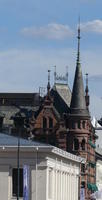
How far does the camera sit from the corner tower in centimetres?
16712

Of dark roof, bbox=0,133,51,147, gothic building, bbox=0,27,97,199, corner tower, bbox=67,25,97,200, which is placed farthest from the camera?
corner tower, bbox=67,25,97,200

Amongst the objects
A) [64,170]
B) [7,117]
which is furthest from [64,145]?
[64,170]

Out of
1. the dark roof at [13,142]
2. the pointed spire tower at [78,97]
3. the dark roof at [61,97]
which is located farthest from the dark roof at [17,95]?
the dark roof at [13,142]

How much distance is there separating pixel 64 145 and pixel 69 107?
6.65m

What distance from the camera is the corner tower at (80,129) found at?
167 meters

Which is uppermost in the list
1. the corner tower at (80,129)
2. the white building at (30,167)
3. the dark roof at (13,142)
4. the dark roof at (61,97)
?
the dark roof at (61,97)

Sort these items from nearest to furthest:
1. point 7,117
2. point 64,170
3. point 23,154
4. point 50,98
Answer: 1. point 23,154
2. point 64,170
3. point 50,98
4. point 7,117

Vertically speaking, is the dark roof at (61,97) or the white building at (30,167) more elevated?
the dark roof at (61,97)

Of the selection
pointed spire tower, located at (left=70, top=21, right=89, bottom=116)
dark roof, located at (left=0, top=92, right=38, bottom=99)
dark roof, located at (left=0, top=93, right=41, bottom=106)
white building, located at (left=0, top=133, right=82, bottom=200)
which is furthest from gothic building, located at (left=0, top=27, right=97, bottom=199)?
white building, located at (left=0, top=133, right=82, bottom=200)

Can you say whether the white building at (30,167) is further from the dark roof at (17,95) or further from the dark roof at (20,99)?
the dark roof at (17,95)

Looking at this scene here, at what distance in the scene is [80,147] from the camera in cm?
16812

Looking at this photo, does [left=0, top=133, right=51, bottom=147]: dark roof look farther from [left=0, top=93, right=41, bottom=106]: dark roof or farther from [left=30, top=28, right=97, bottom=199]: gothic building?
[left=0, top=93, right=41, bottom=106]: dark roof

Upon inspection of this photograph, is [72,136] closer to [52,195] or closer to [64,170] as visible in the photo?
[64,170]

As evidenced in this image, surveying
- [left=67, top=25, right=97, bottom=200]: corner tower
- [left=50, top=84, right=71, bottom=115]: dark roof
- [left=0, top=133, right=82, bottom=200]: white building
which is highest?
[left=50, top=84, right=71, bottom=115]: dark roof
